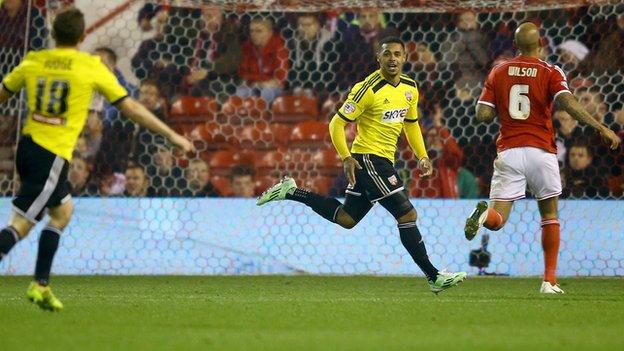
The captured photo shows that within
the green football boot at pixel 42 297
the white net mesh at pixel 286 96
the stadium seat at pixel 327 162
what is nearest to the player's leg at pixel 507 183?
the white net mesh at pixel 286 96

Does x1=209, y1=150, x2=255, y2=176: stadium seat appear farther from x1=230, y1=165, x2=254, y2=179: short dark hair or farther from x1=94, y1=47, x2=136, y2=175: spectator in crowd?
x1=94, y1=47, x2=136, y2=175: spectator in crowd

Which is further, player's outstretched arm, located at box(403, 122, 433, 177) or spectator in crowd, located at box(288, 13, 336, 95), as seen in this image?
spectator in crowd, located at box(288, 13, 336, 95)

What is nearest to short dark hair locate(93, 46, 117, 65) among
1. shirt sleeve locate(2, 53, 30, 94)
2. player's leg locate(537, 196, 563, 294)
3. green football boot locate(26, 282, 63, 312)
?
player's leg locate(537, 196, 563, 294)

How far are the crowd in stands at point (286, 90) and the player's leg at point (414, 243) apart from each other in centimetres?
324

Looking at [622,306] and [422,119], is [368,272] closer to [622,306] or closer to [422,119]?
[422,119]

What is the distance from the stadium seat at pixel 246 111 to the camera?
13141 millimetres

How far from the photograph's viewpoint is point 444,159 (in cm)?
1264

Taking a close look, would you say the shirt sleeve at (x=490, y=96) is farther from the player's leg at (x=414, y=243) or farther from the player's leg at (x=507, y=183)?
the player's leg at (x=414, y=243)

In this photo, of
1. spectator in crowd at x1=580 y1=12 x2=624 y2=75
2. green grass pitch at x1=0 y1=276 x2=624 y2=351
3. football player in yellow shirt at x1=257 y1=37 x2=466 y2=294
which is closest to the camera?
green grass pitch at x1=0 y1=276 x2=624 y2=351

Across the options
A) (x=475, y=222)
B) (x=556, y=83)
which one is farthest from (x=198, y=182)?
(x=556, y=83)

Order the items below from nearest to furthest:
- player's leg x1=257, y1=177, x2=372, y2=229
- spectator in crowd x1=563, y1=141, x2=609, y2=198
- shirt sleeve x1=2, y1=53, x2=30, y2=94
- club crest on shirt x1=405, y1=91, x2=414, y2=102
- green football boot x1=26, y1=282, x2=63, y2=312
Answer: green football boot x1=26, y1=282, x2=63, y2=312
shirt sleeve x1=2, y1=53, x2=30, y2=94
club crest on shirt x1=405, y1=91, x2=414, y2=102
player's leg x1=257, y1=177, x2=372, y2=229
spectator in crowd x1=563, y1=141, x2=609, y2=198

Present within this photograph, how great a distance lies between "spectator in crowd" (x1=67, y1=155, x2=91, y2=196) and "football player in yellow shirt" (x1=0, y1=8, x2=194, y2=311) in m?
5.54

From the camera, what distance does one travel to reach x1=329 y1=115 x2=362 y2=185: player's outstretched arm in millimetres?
9453

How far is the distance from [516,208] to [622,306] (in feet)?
13.4
